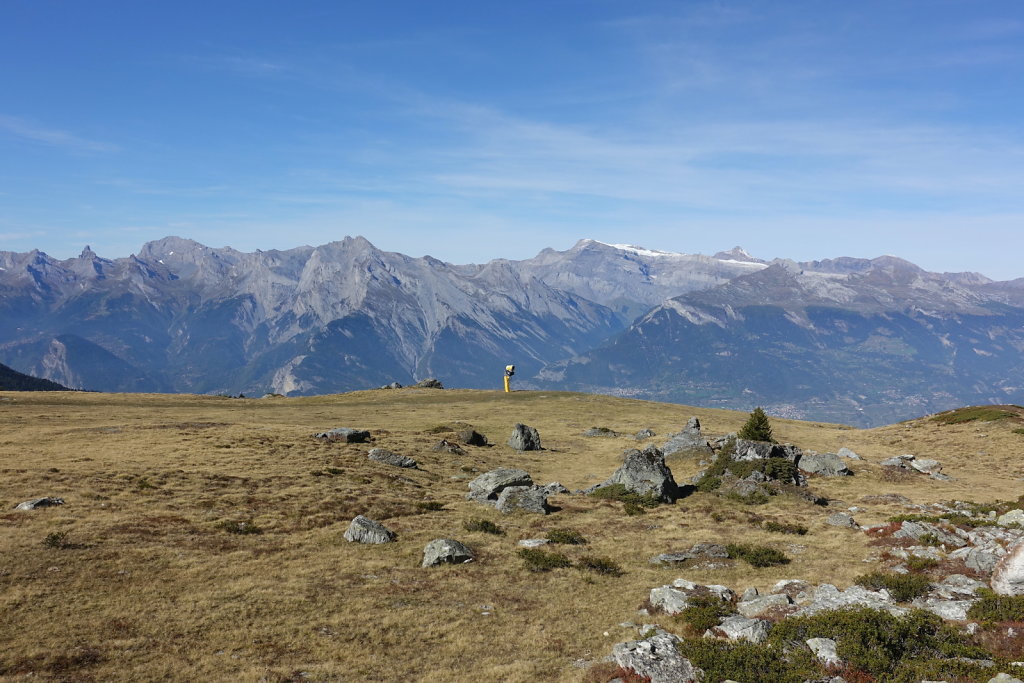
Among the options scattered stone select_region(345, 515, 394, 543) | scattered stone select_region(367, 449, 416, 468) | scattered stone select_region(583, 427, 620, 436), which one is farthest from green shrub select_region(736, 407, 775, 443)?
scattered stone select_region(345, 515, 394, 543)

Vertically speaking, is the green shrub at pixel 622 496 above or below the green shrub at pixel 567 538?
below

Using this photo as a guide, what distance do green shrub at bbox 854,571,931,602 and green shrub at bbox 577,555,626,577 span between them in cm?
1076

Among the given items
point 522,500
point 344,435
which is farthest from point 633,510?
point 344,435

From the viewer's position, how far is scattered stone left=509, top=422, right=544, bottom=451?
Answer: 6662cm

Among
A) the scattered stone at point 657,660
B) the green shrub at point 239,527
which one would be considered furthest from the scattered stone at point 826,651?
the green shrub at point 239,527

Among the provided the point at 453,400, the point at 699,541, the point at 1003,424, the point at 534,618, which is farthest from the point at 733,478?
the point at 453,400

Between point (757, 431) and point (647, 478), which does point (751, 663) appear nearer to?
point (647, 478)

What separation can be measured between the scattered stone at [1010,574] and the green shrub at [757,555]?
9.27 m

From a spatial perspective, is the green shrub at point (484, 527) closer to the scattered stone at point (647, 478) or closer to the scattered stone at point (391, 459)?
the scattered stone at point (647, 478)

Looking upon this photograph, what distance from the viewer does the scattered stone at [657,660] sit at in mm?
17906

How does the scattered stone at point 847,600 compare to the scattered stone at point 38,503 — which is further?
the scattered stone at point 38,503

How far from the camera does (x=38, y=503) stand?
104ft

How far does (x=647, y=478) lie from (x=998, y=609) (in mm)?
26070

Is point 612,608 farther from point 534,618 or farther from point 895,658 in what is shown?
point 895,658
